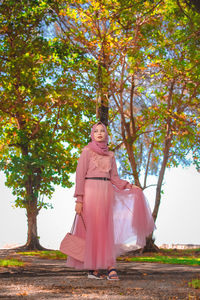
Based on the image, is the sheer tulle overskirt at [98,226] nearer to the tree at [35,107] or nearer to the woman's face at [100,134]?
Answer: the woman's face at [100,134]

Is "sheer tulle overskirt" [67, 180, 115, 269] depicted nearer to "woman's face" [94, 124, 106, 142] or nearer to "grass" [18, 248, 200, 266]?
"woman's face" [94, 124, 106, 142]

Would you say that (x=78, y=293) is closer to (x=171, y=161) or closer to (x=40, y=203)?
(x=40, y=203)

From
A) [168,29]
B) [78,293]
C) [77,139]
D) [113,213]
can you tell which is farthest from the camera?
[77,139]

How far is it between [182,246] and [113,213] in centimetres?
1587

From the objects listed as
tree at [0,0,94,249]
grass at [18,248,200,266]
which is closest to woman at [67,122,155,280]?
grass at [18,248,200,266]

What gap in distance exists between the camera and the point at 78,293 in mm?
4512

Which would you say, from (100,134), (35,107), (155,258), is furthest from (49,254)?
(100,134)

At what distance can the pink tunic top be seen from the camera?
6.44 m

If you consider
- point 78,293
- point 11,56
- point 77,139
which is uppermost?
point 11,56

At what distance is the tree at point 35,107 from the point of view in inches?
566

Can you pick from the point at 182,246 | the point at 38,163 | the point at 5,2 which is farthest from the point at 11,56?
the point at 182,246

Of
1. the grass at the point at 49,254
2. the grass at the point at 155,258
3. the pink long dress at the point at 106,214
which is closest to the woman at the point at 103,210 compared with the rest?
the pink long dress at the point at 106,214

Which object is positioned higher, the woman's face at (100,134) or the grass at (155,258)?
the woman's face at (100,134)

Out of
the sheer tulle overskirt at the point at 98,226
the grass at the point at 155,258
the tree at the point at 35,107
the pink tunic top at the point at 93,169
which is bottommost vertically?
the grass at the point at 155,258
